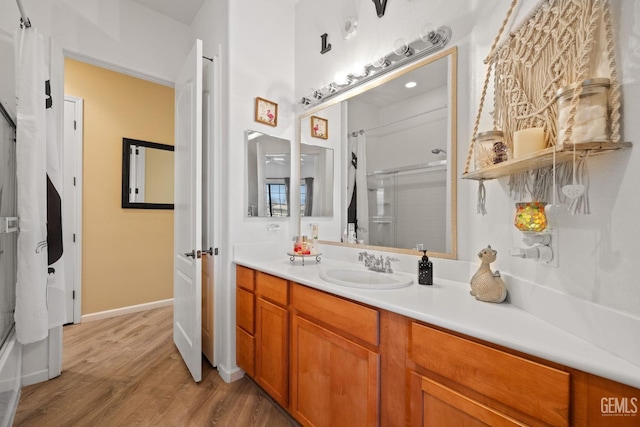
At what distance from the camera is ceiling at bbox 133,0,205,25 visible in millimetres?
2407

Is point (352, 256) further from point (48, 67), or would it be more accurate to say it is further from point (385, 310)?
point (48, 67)

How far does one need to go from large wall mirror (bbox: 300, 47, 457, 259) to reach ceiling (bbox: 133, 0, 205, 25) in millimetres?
1554

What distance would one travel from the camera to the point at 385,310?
3.59 ft

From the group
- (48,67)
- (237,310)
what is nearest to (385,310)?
(237,310)

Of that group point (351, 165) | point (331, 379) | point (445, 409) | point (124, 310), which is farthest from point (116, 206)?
point (445, 409)

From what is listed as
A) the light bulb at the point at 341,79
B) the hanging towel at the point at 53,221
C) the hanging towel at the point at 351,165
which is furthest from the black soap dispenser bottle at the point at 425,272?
A: the hanging towel at the point at 53,221

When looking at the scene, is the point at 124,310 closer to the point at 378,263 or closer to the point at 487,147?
the point at 378,263

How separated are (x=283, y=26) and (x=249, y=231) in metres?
1.72

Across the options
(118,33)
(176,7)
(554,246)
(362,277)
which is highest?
(176,7)

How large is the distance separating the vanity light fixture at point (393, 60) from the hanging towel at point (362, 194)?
368 mm

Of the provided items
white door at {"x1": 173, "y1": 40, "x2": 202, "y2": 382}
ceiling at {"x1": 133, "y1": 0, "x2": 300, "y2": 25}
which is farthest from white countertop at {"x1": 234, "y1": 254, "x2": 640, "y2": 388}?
ceiling at {"x1": 133, "y1": 0, "x2": 300, "y2": 25}

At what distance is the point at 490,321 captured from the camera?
892mm

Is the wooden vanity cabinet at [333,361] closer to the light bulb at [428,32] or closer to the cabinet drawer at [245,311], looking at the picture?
the cabinet drawer at [245,311]

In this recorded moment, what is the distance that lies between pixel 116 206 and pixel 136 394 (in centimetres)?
221
